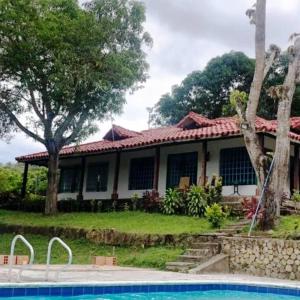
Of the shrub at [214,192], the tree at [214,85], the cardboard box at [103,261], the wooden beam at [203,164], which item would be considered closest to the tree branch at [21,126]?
the wooden beam at [203,164]

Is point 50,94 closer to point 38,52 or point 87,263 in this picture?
point 38,52

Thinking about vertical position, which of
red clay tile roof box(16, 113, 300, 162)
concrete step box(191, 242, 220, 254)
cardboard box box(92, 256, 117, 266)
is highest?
red clay tile roof box(16, 113, 300, 162)

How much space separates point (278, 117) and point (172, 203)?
5.98 m

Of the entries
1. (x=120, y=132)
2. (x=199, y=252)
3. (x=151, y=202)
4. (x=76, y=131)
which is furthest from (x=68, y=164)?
(x=199, y=252)

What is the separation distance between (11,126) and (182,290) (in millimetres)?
15062

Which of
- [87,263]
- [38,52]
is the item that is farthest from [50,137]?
[87,263]

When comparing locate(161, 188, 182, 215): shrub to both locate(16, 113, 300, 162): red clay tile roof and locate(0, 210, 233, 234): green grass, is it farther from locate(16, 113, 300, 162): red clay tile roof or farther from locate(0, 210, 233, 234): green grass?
locate(16, 113, 300, 162): red clay tile roof

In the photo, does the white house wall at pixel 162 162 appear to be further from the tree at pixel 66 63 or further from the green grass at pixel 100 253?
the green grass at pixel 100 253

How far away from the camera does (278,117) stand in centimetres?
1412

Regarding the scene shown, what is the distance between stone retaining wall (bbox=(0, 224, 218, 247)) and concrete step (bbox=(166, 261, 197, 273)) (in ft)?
5.02

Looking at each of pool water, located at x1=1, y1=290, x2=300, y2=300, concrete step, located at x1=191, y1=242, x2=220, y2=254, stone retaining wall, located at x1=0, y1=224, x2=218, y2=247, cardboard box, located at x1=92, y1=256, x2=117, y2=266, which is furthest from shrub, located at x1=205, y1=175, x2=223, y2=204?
pool water, located at x1=1, y1=290, x2=300, y2=300

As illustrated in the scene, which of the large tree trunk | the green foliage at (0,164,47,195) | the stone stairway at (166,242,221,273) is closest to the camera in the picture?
the stone stairway at (166,242,221,273)

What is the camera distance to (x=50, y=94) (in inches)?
767

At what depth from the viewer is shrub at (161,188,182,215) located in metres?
18.5
